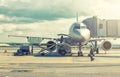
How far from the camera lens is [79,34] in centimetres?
4431

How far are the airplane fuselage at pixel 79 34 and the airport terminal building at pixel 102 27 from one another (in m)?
5.97

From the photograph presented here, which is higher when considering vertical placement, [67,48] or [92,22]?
[92,22]

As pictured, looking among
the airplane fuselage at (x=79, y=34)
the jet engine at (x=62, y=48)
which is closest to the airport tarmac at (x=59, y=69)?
the airplane fuselage at (x=79, y=34)

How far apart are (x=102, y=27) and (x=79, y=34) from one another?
10.8 metres

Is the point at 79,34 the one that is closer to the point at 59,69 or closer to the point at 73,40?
the point at 73,40

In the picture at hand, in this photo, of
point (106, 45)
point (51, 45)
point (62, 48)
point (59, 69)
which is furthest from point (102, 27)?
point (59, 69)

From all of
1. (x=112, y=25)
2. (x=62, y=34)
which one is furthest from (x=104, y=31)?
(x=62, y=34)

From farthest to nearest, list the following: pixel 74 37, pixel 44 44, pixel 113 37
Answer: pixel 113 37
pixel 44 44
pixel 74 37

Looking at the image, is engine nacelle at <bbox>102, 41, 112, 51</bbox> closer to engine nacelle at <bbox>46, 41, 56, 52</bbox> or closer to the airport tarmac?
engine nacelle at <bbox>46, 41, 56, 52</bbox>

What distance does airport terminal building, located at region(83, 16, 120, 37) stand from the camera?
2066 inches

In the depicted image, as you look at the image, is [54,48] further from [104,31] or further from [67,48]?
[104,31]

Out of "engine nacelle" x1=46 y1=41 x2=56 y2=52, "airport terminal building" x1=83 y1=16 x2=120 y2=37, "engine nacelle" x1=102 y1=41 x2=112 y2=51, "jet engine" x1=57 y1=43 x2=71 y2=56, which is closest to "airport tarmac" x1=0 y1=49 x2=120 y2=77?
"jet engine" x1=57 y1=43 x2=71 y2=56

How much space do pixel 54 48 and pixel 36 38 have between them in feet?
17.0

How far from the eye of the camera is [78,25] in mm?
46562
